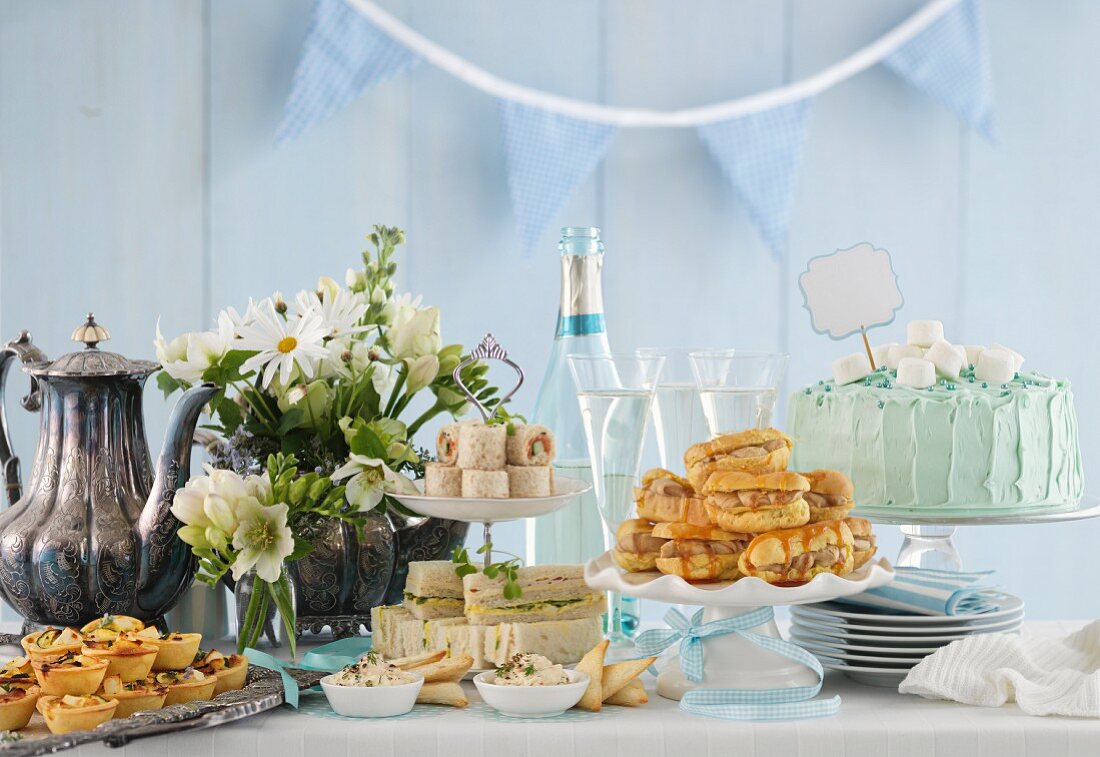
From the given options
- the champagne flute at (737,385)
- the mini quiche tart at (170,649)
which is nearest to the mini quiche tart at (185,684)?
the mini quiche tart at (170,649)

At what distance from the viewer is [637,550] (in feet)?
3.08

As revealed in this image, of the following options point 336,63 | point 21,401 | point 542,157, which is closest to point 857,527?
point 21,401

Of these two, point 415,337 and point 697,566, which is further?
point 415,337

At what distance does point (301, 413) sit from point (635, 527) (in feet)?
1.25

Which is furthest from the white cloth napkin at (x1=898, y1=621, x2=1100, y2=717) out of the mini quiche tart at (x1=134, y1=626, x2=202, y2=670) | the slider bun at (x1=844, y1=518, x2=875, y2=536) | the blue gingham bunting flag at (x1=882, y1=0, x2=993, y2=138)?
the blue gingham bunting flag at (x1=882, y1=0, x2=993, y2=138)

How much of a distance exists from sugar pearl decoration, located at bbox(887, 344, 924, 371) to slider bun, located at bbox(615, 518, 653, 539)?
0.38 meters

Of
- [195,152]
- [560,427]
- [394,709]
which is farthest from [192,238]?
[394,709]

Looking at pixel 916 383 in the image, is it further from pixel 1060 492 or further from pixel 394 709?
pixel 394 709

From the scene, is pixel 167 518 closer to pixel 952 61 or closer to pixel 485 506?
pixel 485 506

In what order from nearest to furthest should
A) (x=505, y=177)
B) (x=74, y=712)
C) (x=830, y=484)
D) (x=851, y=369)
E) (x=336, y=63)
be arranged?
(x=74, y=712) < (x=830, y=484) < (x=851, y=369) < (x=336, y=63) < (x=505, y=177)

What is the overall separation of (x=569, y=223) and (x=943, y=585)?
4.87 ft

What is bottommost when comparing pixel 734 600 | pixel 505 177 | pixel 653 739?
pixel 653 739

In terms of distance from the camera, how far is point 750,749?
2.95 feet

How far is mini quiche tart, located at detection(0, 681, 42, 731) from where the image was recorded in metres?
0.88
